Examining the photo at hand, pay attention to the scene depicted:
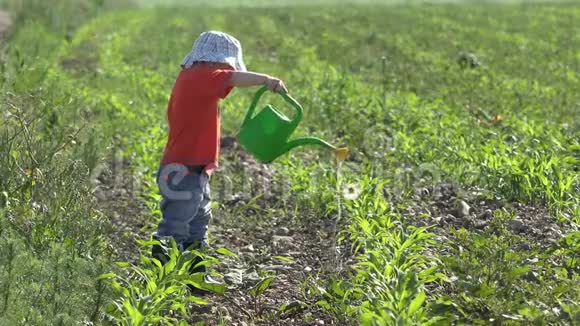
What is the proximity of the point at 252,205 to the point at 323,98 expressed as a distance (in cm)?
312

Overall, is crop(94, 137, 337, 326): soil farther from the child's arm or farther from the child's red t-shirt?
the child's arm

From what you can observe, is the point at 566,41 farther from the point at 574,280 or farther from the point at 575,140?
the point at 574,280

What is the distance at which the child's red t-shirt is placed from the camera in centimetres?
471

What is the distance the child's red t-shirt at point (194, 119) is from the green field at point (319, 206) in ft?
1.93

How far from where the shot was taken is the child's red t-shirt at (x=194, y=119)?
4711 mm

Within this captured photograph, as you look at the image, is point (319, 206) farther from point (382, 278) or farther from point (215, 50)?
point (382, 278)

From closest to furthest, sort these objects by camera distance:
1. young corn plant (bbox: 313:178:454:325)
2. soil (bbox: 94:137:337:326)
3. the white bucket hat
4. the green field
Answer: young corn plant (bbox: 313:178:454:325) < the green field < soil (bbox: 94:137:337:326) < the white bucket hat

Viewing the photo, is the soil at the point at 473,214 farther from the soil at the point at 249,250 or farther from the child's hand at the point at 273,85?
the child's hand at the point at 273,85

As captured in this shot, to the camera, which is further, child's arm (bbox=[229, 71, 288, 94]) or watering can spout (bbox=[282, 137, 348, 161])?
watering can spout (bbox=[282, 137, 348, 161])

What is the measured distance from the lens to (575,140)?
6.80 metres

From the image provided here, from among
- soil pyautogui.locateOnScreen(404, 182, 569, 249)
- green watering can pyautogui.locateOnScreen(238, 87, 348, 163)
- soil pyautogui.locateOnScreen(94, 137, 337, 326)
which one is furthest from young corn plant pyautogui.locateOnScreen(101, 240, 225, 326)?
soil pyautogui.locateOnScreen(404, 182, 569, 249)

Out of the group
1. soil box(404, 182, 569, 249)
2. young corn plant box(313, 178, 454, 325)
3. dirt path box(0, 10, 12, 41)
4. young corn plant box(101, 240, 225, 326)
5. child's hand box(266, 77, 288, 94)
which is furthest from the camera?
dirt path box(0, 10, 12, 41)

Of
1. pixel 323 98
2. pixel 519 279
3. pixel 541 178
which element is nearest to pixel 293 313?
pixel 519 279

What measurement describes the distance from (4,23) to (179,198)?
15.2 m
